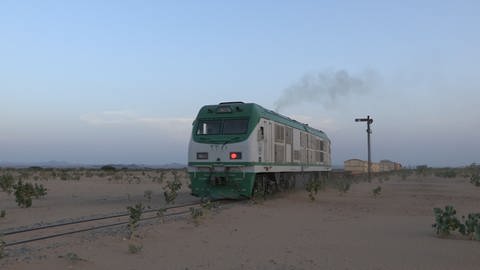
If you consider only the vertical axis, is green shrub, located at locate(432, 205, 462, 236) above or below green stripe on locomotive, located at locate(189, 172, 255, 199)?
below

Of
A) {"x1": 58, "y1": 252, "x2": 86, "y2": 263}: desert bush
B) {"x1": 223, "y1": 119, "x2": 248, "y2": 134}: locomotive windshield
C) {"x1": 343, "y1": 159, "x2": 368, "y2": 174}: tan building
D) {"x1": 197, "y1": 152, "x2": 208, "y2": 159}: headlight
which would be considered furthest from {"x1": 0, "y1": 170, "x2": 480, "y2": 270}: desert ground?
{"x1": 343, "y1": 159, "x2": 368, "y2": 174}: tan building

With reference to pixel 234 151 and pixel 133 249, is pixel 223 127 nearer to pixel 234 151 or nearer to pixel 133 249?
pixel 234 151

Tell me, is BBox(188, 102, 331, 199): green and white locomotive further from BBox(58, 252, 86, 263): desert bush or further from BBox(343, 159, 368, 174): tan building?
BBox(343, 159, 368, 174): tan building

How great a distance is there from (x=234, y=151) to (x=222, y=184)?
1.39 metres

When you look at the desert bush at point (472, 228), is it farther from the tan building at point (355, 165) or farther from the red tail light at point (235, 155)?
the tan building at point (355, 165)

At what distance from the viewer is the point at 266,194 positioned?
878 inches

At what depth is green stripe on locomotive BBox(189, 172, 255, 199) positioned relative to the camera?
19.3 m


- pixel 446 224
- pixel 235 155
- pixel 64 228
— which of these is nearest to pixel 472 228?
pixel 446 224

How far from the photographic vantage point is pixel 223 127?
67.1 ft

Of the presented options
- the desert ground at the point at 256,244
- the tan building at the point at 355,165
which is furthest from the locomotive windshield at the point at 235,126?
the tan building at the point at 355,165

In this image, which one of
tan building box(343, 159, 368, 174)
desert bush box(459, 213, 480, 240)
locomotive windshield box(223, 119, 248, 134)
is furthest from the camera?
tan building box(343, 159, 368, 174)

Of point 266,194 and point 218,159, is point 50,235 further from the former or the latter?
point 266,194

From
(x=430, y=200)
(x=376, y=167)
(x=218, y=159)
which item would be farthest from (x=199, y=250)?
(x=376, y=167)

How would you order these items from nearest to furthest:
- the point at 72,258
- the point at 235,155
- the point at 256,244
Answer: the point at 72,258, the point at 256,244, the point at 235,155
